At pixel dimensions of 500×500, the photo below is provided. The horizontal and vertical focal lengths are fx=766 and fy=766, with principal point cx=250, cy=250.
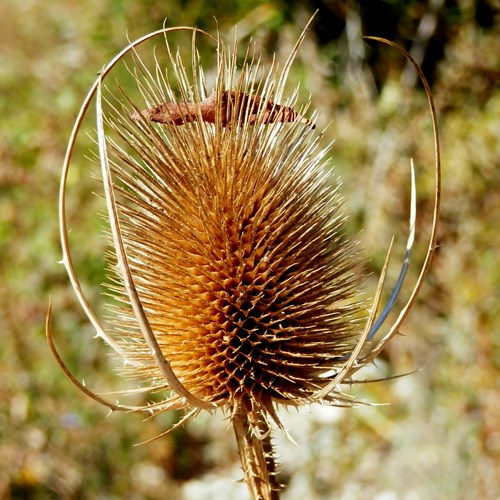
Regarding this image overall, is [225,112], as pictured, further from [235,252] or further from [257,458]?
[257,458]

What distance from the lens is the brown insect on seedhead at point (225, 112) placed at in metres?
1.37

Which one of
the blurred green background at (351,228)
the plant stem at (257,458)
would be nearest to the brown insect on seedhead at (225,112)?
the plant stem at (257,458)

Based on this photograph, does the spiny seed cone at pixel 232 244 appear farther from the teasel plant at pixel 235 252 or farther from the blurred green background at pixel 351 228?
the blurred green background at pixel 351 228

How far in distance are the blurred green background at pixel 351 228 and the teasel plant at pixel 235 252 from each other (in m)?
1.95

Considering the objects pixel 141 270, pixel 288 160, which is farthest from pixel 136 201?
pixel 288 160

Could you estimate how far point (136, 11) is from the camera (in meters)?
3.91

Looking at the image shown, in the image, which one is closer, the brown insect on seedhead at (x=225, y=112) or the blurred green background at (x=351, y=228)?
the brown insect on seedhead at (x=225, y=112)

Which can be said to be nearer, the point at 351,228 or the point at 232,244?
the point at 232,244

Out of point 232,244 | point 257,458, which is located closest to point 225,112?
point 232,244

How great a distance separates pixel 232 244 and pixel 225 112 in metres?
0.25

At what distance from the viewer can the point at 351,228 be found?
3.63m

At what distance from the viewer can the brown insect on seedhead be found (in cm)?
137

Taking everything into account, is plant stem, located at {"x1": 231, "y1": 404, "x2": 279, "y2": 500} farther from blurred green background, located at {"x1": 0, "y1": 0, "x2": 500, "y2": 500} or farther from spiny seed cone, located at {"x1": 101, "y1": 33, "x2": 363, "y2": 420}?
blurred green background, located at {"x1": 0, "y1": 0, "x2": 500, "y2": 500}

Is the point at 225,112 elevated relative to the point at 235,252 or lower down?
elevated
